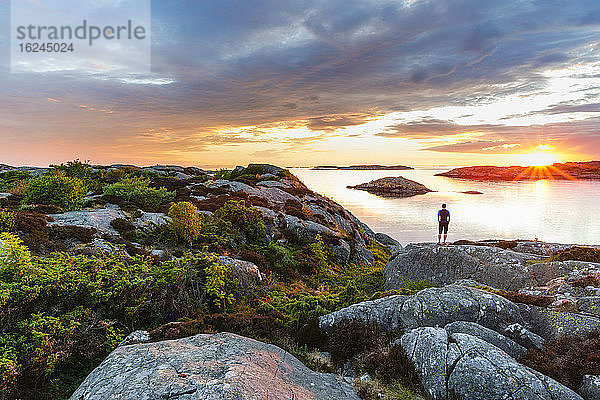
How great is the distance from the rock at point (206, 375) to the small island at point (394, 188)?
9493 centimetres

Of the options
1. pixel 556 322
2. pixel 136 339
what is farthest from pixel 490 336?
pixel 136 339

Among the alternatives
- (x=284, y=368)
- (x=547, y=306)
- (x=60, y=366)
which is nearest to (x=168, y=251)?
(x=60, y=366)

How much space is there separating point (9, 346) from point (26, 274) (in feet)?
6.39

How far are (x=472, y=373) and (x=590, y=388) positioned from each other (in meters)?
2.43

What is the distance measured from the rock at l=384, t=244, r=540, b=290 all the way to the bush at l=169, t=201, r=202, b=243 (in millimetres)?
11093

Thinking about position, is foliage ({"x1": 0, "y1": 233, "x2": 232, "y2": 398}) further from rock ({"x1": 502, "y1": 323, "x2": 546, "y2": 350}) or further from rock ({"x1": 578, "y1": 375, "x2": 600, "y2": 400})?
rock ({"x1": 578, "y1": 375, "x2": 600, "y2": 400})

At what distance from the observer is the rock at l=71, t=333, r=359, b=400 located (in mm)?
4500

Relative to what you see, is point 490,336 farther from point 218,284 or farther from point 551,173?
point 551,173

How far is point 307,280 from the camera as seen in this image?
650 inches

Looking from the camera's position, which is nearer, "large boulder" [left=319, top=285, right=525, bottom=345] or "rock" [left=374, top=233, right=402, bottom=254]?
"large boulder" [left=319, top=285, right=525, bottom=345]

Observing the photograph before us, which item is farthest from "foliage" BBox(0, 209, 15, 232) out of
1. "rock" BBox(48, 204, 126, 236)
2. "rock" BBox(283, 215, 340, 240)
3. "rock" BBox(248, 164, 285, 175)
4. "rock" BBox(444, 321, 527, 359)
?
"rock" BBox(248, 164, 285, 175)

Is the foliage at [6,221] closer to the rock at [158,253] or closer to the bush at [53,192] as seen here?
the rock at [158,253]

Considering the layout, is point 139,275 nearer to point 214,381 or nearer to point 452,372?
point 214,381

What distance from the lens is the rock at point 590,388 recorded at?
5828 millimetres
